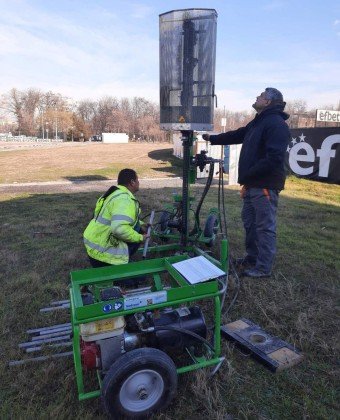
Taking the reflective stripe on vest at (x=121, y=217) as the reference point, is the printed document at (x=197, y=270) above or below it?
below

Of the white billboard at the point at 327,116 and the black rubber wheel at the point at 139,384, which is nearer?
the black rubber wheel at the point at 139,384

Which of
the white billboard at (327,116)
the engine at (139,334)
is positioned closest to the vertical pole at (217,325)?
the engine at (139,334)

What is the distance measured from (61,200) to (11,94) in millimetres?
96140

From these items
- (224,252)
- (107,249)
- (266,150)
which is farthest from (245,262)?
(107,249)

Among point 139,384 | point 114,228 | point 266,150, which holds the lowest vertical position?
point 139,384

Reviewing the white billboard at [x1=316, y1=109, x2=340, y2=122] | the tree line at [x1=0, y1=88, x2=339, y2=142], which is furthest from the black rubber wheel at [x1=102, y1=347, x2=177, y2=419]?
the tree line at [x1=0, y1=88, x2=339, y2=142]

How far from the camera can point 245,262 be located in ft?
14.8

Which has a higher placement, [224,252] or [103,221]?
[103,221]

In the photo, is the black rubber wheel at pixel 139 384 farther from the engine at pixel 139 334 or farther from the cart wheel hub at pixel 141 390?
the engine at pixel 139 334

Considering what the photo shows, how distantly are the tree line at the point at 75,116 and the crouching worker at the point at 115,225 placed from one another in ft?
242

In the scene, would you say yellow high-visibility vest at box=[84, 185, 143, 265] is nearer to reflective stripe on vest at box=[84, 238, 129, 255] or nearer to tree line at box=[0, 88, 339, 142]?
reflective stripe on vest at box=[84, 238, 129, 255]

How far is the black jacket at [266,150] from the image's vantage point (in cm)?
370

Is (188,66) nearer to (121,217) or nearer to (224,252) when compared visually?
(121,217)

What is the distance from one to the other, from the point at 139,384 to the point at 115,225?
1378mm
